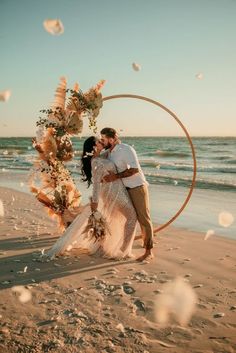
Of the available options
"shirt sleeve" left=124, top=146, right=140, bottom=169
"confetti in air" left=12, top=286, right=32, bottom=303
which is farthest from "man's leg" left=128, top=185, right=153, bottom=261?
"confetti in air" left=12, top=286, right=32, bottom=303

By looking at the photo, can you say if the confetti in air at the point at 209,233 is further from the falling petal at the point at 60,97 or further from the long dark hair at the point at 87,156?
the falling petal at the point at 60,97

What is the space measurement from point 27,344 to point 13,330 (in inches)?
12.2

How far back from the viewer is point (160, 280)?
17.9 feet

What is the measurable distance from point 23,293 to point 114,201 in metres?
2.22

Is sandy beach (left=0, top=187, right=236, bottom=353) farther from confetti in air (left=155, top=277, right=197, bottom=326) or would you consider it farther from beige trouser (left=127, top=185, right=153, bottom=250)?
beige trouser (left=127, top=185, right=153, bottom=250)

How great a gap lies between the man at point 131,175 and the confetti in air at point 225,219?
3.09 meters

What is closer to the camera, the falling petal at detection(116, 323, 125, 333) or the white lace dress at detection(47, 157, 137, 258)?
the falling petal at detection(116, 323, 125, 333)

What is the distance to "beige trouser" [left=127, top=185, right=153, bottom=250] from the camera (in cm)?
643

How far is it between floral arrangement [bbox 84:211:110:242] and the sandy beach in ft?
1.29

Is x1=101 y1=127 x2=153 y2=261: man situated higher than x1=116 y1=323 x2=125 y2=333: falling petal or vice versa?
x1=101 y1=127 x2=153 y2=261: man

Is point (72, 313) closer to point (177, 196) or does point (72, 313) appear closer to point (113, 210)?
point (113, 210)

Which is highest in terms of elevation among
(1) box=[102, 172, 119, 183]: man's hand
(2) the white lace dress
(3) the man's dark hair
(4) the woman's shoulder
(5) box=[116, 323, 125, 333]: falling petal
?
(3) the man's dark hair

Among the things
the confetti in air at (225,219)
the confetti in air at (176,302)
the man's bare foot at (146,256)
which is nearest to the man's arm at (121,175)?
the man's bare foot at (146,256)

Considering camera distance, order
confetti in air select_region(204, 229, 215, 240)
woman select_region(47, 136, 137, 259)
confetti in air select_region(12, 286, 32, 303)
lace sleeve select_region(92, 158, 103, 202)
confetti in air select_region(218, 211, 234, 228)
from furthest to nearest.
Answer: confetti in air select_region(218, 211, 234, 228), confetti in air select_region(204, 229, 215, 240), woman select_region(47, 136, 137, 259), lace sleeve select_region(92, 158, 103, 202), confetti in air select_region(12, 286, 32, 303)
